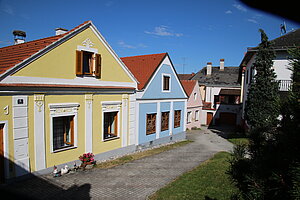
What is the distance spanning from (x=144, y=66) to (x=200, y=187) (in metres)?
10.4

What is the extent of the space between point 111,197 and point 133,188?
1106 mm

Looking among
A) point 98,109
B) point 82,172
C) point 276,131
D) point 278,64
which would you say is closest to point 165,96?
point 98,109

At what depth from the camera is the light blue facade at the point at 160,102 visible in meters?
14.7

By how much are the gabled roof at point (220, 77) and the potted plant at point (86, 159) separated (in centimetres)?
2576

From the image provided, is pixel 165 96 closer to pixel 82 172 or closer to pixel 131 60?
pixel 131 60

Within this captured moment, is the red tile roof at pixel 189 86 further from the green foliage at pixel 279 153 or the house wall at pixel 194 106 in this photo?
the green foliage at pixel 279 153

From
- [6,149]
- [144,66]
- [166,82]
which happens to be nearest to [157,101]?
[166,82]

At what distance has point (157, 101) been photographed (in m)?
15.9

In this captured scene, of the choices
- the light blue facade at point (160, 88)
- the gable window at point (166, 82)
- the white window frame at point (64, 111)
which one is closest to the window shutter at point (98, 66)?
the white window frame at point (64, 111)

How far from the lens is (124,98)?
1319 centimetres

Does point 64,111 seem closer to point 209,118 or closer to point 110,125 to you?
point 110,125

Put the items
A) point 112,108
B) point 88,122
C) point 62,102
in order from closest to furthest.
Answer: point 62,102 < point 88,122 < point 112,108

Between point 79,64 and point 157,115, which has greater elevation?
point 79,64

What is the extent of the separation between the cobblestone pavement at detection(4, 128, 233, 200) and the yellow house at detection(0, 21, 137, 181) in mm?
896
